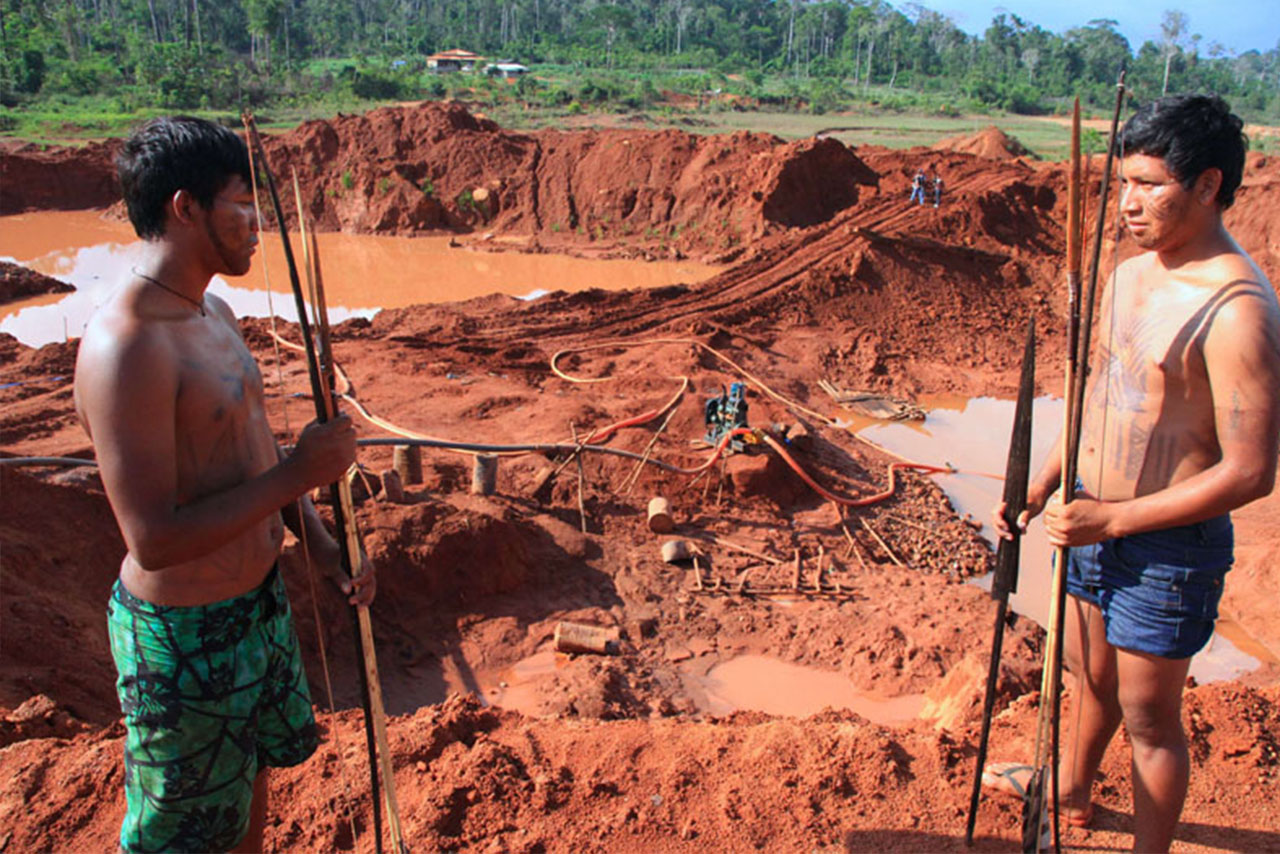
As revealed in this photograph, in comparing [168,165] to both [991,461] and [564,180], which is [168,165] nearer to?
[991,461]

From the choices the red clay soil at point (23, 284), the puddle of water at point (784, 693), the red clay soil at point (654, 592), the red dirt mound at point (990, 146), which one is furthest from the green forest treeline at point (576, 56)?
the puddle of water at point (784, 693)

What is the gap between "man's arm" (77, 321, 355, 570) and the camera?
166 centimetres

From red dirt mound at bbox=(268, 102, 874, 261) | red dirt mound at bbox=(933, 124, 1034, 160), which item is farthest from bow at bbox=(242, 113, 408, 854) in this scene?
red dirt mound at bbox=(933, 124, 1034, 160)

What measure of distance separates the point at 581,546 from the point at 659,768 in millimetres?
3145

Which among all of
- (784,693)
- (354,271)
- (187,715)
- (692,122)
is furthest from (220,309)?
(692,122)

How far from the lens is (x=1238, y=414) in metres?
2.05

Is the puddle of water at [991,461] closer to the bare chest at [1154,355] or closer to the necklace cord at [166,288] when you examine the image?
the bare chest at [1154,355]

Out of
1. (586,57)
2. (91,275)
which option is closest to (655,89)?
(586,57)

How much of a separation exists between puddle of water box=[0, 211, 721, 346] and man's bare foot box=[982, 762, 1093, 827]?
11.7 metres

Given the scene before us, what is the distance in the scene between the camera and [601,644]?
5.23m

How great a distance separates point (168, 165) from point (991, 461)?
829 cm

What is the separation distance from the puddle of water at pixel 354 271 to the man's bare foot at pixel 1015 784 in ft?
38.3

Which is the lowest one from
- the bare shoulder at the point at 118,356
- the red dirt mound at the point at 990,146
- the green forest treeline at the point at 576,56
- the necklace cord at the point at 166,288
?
the bare shoulder at the point at 118,356

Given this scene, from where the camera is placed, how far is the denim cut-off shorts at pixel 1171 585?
2223mm
